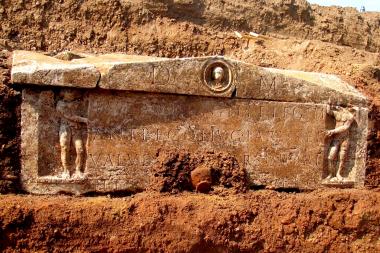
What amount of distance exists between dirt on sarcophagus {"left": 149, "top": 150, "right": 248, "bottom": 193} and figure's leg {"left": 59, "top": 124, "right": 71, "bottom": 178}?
40.3 inches

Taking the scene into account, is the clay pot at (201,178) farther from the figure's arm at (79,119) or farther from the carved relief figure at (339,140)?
the carved relief figure at (339,140)

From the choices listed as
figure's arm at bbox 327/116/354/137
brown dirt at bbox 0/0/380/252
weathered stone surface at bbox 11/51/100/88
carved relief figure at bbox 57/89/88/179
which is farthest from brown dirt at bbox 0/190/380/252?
weathered stone surface at bbox 11/51/100/88

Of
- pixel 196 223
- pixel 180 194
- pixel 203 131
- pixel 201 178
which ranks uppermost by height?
pixel 203 131

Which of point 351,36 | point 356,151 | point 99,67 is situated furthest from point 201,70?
point 351,36

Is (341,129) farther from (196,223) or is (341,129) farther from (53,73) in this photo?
(53,73)

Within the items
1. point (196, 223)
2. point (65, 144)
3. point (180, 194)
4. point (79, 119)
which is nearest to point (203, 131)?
point (180, 194)

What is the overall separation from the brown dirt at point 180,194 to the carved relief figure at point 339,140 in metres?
0.31

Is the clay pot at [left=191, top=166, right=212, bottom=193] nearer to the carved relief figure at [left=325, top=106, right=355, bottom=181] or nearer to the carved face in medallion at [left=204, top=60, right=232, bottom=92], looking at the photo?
the carved face in medallion at [left=204, top=60, right=232, bottom=92]

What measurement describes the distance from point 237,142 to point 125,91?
1.57 m

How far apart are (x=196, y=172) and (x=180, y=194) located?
0.33m

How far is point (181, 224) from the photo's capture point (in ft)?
19.1

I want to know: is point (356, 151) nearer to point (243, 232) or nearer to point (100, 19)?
point (243, 232)

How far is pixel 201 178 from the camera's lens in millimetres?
6125

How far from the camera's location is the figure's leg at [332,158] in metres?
6.75
